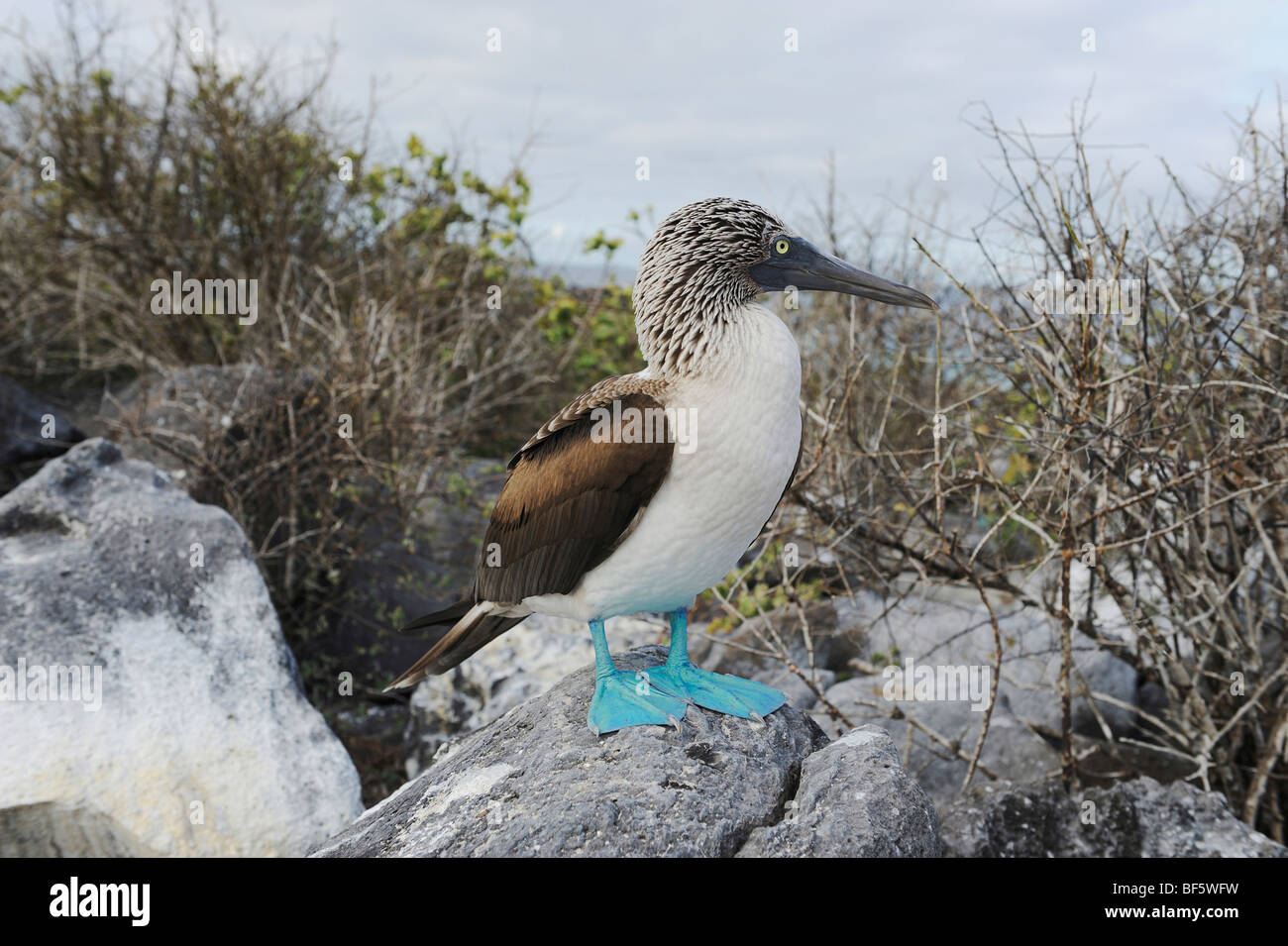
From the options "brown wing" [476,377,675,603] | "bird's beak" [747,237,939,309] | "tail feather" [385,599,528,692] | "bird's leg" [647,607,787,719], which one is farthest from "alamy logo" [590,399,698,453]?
"tail feather" [385,599,528,692]

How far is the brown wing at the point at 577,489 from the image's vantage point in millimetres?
2836

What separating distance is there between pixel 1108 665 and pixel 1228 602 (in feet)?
4.45

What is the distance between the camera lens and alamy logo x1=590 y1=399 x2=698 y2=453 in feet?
9.19

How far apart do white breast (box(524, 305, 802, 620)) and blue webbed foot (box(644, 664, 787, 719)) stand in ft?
1.38

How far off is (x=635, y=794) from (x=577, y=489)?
84cm

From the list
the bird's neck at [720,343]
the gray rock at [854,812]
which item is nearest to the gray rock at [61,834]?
the gray rock at [854,812]

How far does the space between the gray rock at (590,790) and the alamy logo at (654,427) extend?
86 cm

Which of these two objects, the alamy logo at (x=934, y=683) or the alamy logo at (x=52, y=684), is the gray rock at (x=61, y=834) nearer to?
the alamy logo at (x=52, y=684)

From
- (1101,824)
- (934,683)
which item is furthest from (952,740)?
(1101,824)

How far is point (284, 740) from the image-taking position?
4227 millimetres

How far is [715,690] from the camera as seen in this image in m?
3.29

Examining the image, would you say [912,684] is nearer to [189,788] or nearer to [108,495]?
[189,788]

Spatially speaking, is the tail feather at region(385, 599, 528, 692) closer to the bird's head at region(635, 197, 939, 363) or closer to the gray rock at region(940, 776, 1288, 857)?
the bird's head at region(635, 197, 939, 363)

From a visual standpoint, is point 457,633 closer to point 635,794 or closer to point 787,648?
point 635,794
